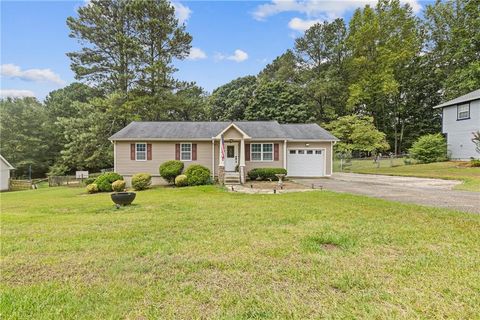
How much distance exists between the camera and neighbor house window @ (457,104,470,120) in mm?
22397

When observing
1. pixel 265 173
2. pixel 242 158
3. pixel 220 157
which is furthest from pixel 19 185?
pixel 265 173

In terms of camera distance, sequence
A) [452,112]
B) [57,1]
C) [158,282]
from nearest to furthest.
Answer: [158,282] < [57,1] < [452,112]

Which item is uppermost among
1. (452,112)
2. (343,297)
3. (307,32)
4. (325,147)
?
(307,32)

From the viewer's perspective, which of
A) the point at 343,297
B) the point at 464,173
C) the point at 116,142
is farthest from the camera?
the point at 116,142

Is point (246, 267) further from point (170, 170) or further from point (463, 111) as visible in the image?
point (463, 111)

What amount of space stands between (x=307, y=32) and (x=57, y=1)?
32.7 meters

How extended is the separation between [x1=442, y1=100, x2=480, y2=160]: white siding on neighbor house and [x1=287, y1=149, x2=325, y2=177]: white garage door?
532 inches

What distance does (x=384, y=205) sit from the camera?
310 inches

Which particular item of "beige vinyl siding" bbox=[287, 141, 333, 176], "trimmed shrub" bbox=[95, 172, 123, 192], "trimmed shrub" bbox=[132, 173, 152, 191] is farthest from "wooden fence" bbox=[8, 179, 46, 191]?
"beige vinyl siding" bbox=[287, 141, 333, 176]

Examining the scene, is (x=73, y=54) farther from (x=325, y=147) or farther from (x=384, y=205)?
(x=384, y=205)

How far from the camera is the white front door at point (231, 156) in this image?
1788cm

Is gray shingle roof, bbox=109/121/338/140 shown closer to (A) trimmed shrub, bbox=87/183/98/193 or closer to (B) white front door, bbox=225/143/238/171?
(B) white front door, bbox=225/143/238/171

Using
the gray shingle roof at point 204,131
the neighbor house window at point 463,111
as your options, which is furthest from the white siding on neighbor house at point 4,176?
the neighbor house window at point 463,111

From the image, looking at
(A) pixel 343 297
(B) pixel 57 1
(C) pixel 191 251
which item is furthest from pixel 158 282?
(B) pixel 57 1
